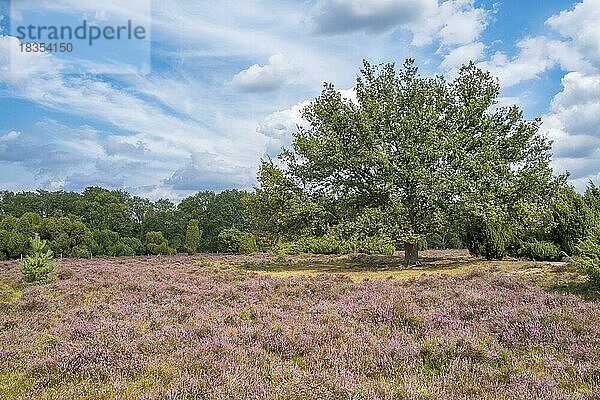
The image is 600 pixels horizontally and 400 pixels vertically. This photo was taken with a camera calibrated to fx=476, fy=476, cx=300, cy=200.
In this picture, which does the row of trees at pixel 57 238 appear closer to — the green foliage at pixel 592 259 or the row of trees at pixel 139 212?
the row of trees at pixel 139 212

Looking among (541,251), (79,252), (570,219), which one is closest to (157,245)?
(79,252)

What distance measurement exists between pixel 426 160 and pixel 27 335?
1783cm

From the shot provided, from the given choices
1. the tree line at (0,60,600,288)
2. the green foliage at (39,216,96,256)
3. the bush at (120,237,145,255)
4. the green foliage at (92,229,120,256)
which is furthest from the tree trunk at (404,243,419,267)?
the bush at (120,237,145,255)

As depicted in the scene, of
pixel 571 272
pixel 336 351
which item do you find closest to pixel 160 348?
pixel 336 351

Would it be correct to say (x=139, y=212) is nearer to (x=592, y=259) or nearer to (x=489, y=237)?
(x=489, y=237)

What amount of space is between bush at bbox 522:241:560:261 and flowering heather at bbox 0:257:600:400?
35.7ft

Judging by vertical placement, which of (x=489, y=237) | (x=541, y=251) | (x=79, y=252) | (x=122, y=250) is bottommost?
(x=122, y=250)

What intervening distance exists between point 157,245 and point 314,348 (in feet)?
155

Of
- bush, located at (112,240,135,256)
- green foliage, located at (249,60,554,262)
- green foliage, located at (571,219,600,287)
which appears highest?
green foliage, located at (249,60,554,262)

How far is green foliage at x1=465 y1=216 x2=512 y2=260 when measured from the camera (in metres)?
23.1

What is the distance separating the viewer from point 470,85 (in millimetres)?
24625

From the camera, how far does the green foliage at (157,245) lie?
5031 centimetres

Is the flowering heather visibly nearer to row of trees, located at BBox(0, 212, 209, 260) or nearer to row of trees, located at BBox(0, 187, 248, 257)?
row of trees, located at BBox(0, 212, 209, 260)

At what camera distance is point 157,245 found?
168 feet
